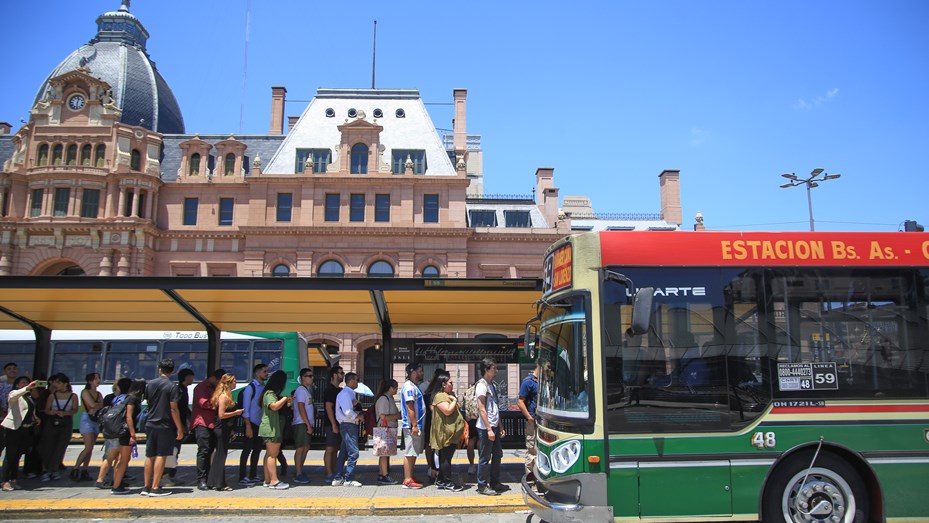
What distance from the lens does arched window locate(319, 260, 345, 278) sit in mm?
39844

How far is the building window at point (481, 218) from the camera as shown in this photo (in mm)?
45188

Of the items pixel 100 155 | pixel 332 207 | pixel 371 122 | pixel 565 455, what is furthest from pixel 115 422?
pixel 100 155

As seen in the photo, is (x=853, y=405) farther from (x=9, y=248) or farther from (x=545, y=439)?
(x=9, y=248)

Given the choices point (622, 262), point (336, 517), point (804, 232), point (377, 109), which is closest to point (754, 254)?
point (804, 232)

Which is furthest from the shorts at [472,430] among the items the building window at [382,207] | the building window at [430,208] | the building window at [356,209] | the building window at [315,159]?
the building window at [315,159]

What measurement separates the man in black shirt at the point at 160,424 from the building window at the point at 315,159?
3327cm

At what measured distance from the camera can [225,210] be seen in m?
42.3

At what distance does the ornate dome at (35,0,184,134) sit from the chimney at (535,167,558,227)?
27.8m

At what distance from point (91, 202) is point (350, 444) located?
36.8 m

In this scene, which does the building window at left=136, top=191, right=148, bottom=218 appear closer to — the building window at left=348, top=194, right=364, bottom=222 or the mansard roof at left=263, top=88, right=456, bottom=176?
the mansard roof at left=263, top=88, right=456, bottom=176

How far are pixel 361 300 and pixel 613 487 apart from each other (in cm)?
655

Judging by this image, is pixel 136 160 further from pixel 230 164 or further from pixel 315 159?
pixel 315 159

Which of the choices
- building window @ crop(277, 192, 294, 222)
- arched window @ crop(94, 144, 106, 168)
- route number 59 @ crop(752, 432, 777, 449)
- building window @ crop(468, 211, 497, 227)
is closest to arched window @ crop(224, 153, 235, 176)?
building window @ crop(277, 192, 294, 222)

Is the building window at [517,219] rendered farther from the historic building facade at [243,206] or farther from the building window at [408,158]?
the building window at [408,158]
